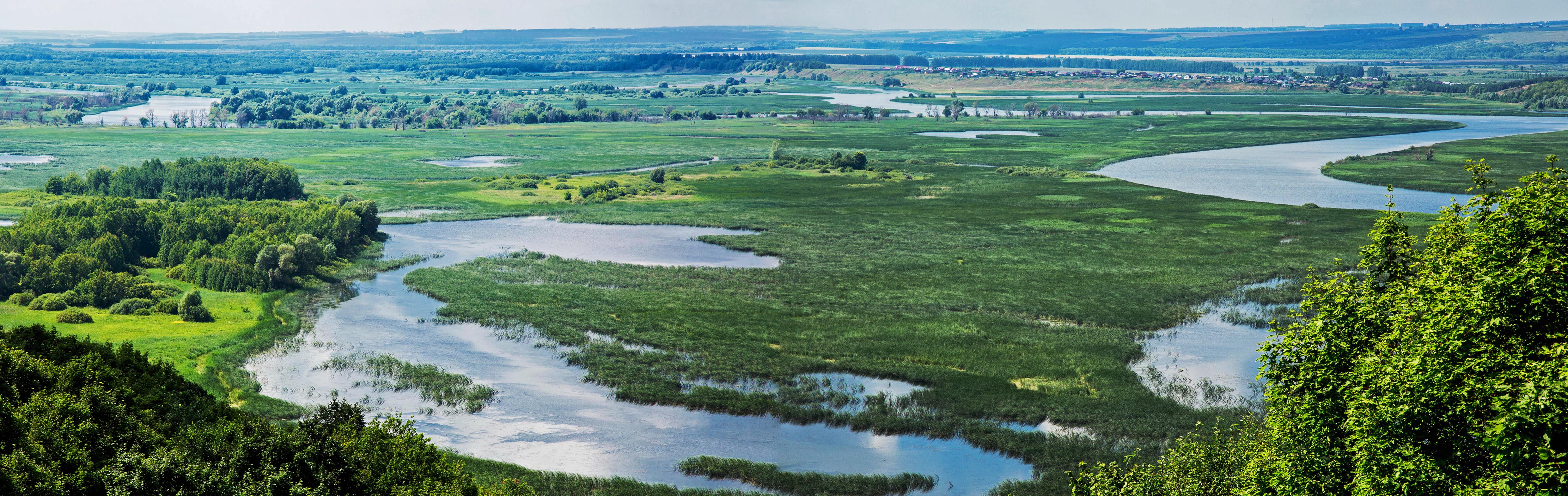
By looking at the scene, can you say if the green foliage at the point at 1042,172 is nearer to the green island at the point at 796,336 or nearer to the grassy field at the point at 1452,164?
the green island at the point at 796,336

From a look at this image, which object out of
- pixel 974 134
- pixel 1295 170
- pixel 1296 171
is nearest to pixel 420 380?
pixel 1296 171

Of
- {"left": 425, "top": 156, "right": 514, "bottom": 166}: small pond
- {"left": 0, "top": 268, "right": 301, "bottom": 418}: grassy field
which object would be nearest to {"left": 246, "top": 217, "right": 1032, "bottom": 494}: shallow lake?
{"left": 0, "top": 268, "right": 301, "bottom": 418}: grassy field

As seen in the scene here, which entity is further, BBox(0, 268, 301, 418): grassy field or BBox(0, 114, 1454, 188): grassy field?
BBox(0, 114, 1454, 188): grassy field

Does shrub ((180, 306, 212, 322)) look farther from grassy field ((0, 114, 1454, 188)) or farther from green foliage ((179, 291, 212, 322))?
grassy field ((0, 114, 1454, 188))

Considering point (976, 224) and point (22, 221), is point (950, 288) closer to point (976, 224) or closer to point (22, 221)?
point (976, 224)


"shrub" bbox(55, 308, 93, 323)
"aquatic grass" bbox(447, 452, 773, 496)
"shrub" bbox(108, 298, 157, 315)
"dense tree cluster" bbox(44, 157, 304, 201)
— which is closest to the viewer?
"aquatic grass" bbox(447, 452, 773, 496)

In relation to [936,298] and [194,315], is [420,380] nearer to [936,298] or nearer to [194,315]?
A: [194,315]
